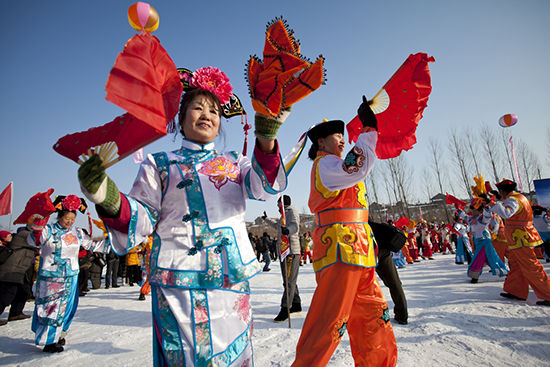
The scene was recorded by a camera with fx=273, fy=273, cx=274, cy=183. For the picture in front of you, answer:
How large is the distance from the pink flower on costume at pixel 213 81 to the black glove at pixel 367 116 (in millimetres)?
1074

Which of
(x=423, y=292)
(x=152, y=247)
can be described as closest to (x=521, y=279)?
(x=423, y=292)

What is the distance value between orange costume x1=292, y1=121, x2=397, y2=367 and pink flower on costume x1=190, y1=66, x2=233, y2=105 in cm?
100

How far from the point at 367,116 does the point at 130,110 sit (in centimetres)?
174

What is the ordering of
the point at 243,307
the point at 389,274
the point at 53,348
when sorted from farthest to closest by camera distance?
the point at 53,348, the point at 389,274, the point at 243,307

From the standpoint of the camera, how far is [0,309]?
5.75 meters

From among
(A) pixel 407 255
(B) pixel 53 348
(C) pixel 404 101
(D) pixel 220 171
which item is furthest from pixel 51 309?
(A) pixel 407 255

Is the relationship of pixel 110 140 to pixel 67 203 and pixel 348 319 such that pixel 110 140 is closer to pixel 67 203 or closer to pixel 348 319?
pixel 348 319

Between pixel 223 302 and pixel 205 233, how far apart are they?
352mm

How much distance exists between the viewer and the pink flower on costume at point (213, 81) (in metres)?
1.72

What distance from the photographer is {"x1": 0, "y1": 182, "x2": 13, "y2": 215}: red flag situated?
18.5ft

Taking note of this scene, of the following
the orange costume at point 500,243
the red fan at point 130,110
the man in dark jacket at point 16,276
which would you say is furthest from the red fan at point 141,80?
the orange costume at point 500,243

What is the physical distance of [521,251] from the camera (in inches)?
190

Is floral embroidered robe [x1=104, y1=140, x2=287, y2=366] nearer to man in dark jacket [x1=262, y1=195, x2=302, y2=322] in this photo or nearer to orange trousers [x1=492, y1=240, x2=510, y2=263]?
man in dark jacket [x1=262, y1=195, x2=302, y2=322]

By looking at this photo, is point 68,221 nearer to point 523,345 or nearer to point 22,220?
point 22,220
